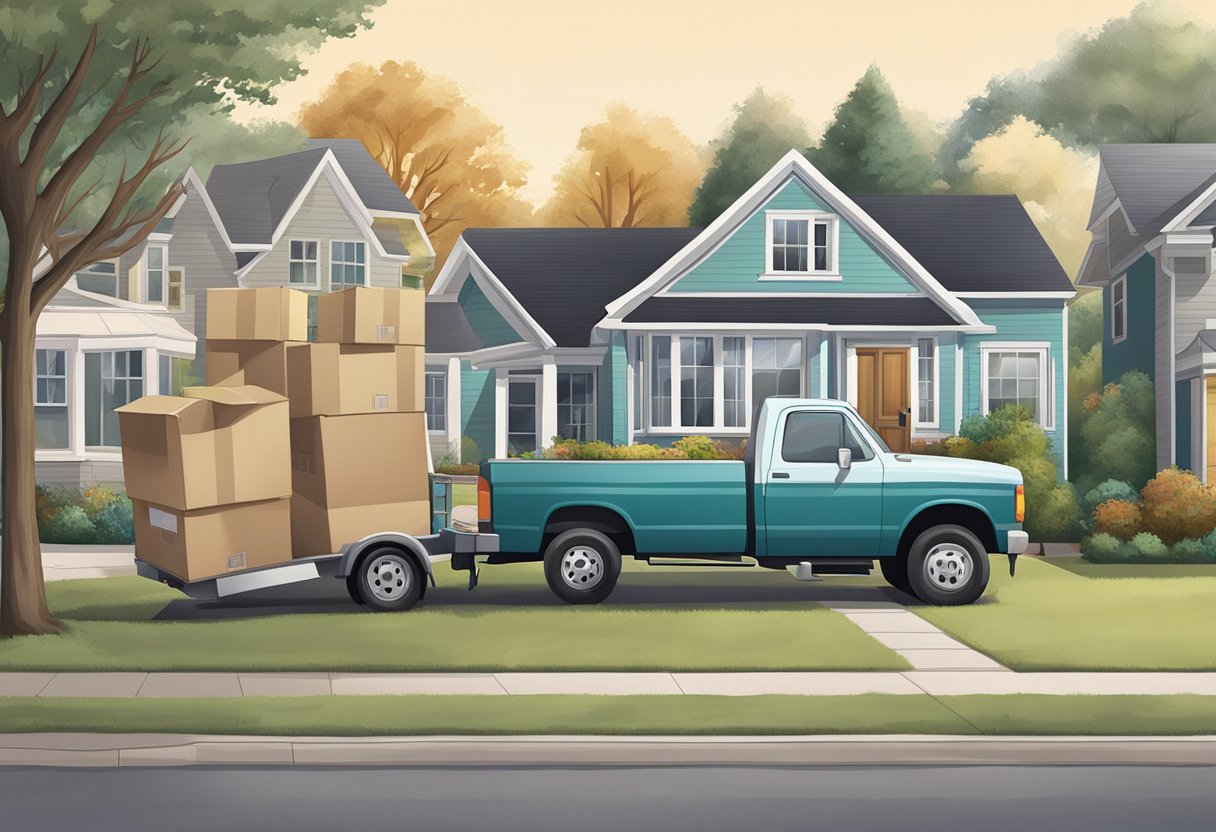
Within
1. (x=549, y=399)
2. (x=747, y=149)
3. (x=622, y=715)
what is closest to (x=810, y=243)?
(x=549, y=399)

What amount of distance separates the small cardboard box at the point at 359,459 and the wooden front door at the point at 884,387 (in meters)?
16.5

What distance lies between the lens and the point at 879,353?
32.7 metres

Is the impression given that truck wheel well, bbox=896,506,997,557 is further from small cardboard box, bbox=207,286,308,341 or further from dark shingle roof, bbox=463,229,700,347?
dark shingle roof, bbox=463,229,700,347

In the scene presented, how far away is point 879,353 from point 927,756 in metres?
23.1

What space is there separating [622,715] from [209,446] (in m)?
6.59

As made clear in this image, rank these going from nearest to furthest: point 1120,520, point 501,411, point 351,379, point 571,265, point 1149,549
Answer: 1. point 351,379
2. point 1149,549
3. point 1120,520
4. point 501,411
5. point 571,265

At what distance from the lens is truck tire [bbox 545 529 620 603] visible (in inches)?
717

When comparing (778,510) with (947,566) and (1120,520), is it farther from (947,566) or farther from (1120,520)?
(1120,520)

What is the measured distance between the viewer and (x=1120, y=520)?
24516mm

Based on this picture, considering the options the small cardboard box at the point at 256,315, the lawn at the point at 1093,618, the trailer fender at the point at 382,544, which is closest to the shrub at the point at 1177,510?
the lawn at the point at 1093,618

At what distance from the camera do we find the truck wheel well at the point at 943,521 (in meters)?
18.7

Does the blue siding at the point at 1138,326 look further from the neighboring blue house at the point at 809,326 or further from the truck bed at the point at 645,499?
Answer: the truck bed at the point at 645,499

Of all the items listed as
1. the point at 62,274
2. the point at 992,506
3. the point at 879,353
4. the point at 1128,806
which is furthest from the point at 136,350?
the point at 1128,806

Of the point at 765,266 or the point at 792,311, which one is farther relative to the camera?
the point at 765,266
